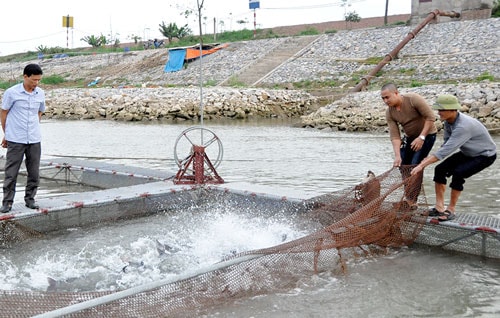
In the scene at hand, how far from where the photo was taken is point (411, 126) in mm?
6496

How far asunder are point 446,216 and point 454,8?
112ft

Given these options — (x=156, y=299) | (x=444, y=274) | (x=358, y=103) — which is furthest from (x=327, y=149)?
(x=156, y=299)

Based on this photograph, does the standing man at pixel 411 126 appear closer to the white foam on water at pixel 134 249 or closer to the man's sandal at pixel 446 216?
the man's sandal at pixel 446 216

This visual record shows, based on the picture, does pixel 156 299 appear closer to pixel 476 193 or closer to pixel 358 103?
pixel 476 193

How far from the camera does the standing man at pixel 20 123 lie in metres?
6.32

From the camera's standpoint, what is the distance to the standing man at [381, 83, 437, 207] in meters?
6.28

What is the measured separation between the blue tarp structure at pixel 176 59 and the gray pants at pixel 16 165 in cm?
3439

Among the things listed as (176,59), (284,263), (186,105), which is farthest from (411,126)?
(176,59)

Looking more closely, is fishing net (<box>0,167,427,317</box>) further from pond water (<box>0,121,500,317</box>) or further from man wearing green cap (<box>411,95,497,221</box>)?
man wearing green cap (<box>411,95,497,221</box>)

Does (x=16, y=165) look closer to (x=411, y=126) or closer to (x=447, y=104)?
(x=411, y=126)

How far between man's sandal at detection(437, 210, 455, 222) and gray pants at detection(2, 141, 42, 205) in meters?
4.43

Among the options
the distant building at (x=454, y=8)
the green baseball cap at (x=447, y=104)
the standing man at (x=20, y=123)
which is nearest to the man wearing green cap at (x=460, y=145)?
the green baseball cap at (x=447, y=104)

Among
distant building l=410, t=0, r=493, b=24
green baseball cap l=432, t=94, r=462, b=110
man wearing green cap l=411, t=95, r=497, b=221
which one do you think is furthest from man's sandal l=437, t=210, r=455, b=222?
distant building l=410, t=0, r=493, b=24

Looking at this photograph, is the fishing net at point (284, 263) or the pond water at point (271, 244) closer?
the fishing net at point (284, 263)
